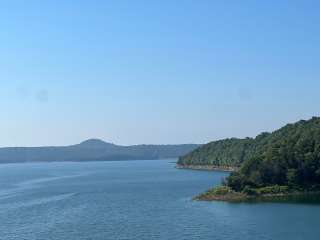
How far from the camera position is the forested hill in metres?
76.9

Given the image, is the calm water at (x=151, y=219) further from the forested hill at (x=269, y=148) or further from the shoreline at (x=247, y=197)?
the forested hill at (x=269, y=148)

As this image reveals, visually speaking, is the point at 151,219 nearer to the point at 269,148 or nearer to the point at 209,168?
the point at 269,148

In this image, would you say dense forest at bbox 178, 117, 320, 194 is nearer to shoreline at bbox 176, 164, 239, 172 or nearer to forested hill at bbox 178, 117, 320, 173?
forested hill at bbox 178, 117, 320, 173

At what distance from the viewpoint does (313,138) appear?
3103 inches

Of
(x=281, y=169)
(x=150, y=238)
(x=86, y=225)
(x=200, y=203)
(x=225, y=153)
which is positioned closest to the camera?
(x=150, y=238)

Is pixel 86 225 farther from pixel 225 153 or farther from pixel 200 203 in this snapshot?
pixel 225 153

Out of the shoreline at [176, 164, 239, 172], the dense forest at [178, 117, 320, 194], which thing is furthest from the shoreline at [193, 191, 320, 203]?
the shoreline at [176, 164, 239, 172]

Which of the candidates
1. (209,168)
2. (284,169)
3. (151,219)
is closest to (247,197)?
(284,169)

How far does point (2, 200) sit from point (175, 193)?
21569 mm

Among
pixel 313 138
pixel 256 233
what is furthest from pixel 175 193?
pixel 256 233

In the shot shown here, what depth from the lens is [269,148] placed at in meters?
83.9

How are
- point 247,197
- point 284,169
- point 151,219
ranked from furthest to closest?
point 284,169
point 247,197
point 151,219

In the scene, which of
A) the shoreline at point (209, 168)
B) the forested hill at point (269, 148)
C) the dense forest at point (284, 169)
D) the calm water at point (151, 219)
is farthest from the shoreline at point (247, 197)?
the shoreline at point (209, 168)

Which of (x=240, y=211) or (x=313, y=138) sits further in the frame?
(x=313, y=138)
